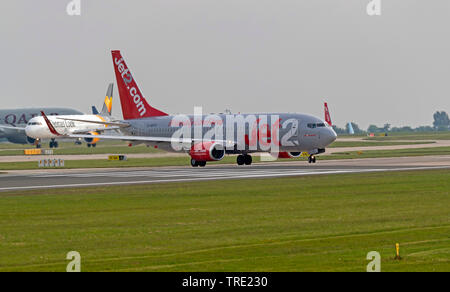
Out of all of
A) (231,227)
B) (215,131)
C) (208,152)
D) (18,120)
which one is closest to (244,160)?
(215,131)

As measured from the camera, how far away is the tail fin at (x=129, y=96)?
77.8m

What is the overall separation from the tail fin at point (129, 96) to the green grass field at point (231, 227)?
104ft

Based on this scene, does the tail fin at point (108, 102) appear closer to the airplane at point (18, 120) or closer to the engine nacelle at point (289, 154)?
the airplane at point (18, 120)

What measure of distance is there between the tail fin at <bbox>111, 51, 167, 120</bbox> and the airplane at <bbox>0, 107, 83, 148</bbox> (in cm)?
7740

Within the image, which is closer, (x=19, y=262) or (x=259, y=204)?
(x=19, y=262)

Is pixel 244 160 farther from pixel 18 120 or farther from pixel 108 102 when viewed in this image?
pixel 108 102

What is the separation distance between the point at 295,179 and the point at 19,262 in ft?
101

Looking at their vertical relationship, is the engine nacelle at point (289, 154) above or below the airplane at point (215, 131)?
below

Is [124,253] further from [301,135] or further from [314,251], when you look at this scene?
[301,135]

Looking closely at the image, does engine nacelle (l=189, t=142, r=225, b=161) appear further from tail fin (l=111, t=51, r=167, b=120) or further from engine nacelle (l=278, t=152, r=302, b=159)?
tail fin (l=111, t=51, r=167, b=120)

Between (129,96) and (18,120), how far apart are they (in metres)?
83.7

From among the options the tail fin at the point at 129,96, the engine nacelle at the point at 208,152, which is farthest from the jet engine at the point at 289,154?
the tail fin at the point at 129,96

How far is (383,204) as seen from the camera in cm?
3547
